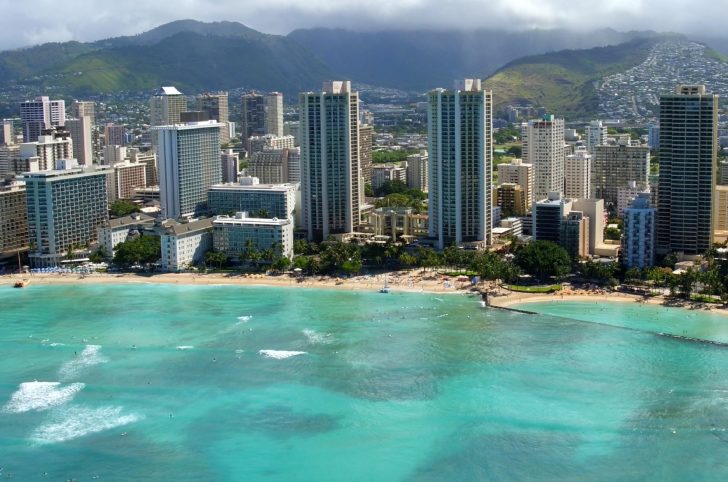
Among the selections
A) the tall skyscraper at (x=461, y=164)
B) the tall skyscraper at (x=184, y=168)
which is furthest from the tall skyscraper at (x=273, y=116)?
the tall skyscraper at (x=461, y=164)

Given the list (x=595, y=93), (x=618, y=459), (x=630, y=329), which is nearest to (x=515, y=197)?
(x=630, y=329)

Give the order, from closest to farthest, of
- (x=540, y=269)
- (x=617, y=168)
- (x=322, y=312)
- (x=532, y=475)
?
1. (x=532, y=475)
2. (x=322, y=312)
3. (x=540, y=269)
4. (x=617, y=168)

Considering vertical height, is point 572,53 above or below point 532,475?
above

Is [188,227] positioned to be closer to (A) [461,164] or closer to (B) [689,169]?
(A) [461,164]

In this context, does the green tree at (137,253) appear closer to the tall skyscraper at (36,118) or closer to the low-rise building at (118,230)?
the low-rise building at (118,230)

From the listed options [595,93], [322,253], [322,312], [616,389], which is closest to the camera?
[616,389]

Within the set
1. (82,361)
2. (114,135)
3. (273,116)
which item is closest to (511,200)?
(82,361)

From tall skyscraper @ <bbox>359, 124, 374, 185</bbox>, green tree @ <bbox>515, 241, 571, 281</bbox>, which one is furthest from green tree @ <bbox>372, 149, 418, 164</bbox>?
green tree @ <bbox>515, 241, 571, 281</bbox>

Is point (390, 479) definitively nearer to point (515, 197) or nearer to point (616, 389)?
point (616, 389)
